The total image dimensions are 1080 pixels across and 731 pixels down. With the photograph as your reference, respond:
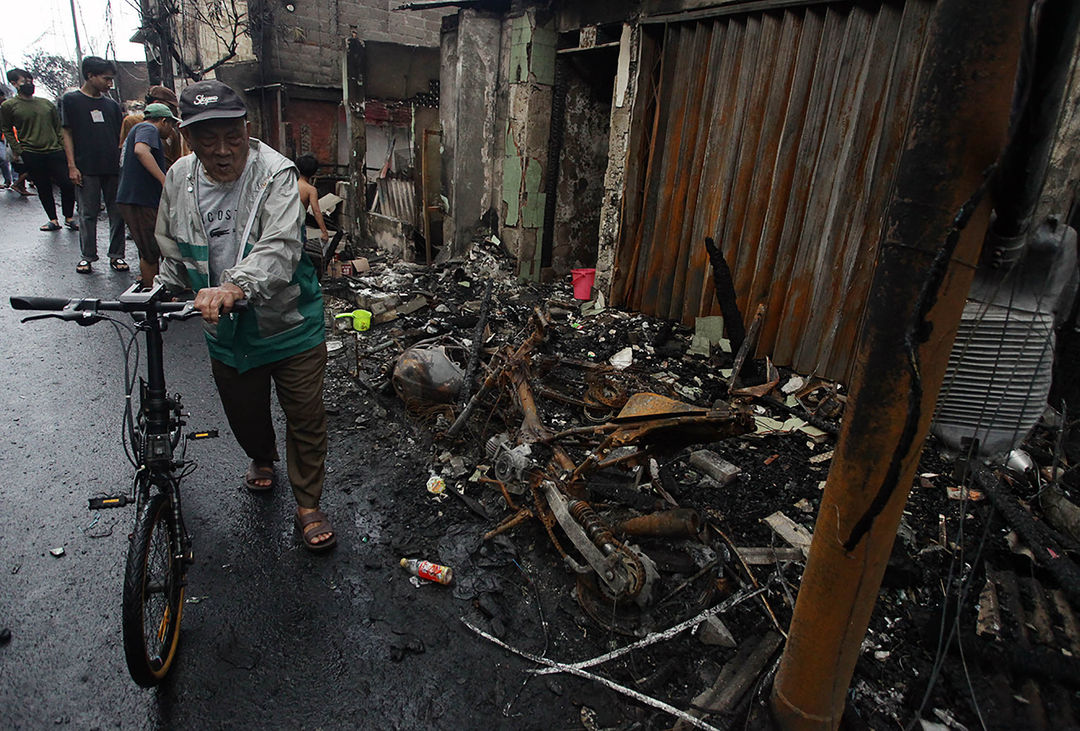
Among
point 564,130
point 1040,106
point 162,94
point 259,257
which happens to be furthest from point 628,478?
point 162,94

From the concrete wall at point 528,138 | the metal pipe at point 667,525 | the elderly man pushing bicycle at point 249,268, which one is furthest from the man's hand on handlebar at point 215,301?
the concrete wall at point 528,138

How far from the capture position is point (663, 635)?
272 cm

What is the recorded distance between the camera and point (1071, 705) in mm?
2430

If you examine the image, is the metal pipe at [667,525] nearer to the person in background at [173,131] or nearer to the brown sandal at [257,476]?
the brown sandal at [257,476]

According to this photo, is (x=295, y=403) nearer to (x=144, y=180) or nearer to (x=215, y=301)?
(x=215, y=301)

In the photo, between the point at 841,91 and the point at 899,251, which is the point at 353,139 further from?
the point at 899,251

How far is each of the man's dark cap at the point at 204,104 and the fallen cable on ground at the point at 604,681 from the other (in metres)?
2.61

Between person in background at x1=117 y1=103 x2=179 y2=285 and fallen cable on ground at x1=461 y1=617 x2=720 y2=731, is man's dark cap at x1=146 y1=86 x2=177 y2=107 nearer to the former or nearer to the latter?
person in background at x1=117 y1=103 x2=179 y2=285

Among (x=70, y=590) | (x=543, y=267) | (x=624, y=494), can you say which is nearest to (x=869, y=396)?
(x=624, y=494)

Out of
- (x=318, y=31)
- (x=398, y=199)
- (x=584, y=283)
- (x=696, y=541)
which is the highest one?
(x=318, y=31)

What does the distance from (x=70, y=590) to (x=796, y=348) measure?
5.54m

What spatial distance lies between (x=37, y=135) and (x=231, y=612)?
31.4ft

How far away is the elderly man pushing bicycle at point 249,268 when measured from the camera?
8.78 feet

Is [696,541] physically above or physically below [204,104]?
below
